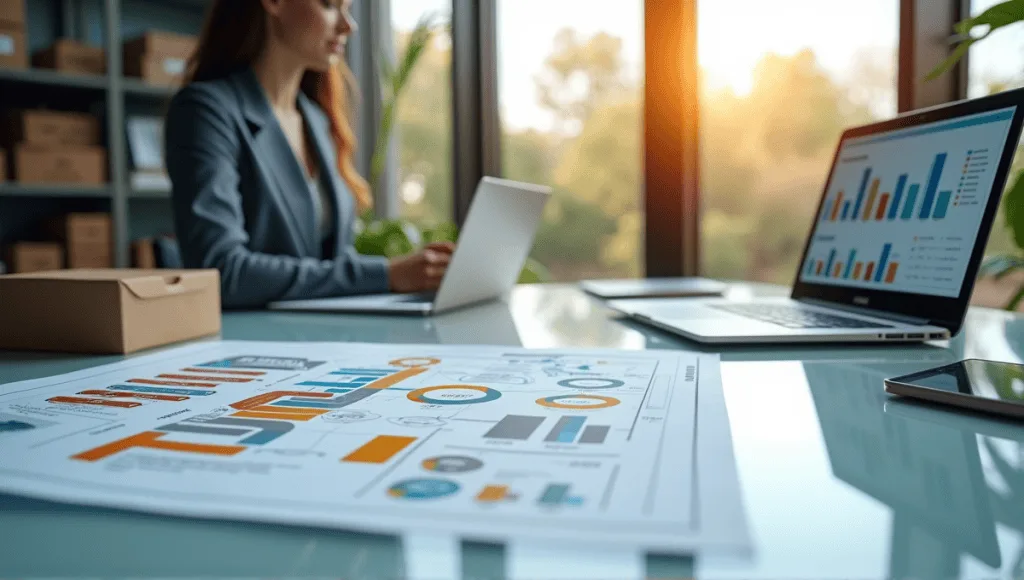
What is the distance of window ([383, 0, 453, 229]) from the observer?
3080 mm

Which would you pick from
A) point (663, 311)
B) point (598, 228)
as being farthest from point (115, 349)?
point (598, 228)

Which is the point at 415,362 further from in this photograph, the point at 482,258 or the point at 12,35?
the point at 12,35

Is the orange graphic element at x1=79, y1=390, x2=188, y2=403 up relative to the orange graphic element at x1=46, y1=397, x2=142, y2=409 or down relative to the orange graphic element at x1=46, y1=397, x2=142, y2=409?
down

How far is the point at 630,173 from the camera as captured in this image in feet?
16.0

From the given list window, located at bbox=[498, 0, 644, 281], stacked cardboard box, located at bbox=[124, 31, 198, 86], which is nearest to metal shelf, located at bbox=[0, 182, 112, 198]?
stacked cardboard box, located at bbox=[124, 31, 198, 86]

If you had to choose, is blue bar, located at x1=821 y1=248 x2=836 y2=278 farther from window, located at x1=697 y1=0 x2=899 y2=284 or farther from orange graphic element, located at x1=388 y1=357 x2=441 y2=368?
window, located at x1=697 y1=0 x2=899 y2=284

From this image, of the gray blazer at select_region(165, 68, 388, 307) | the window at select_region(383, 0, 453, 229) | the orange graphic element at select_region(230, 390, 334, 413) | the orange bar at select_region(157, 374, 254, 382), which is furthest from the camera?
the window at select_region(383, 0, 453, 229)

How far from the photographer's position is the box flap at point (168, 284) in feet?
2.65

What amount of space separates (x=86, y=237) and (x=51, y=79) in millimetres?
604

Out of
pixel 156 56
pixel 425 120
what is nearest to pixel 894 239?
pixel 425 120

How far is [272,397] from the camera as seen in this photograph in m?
0.54

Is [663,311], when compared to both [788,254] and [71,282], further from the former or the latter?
[788,254]

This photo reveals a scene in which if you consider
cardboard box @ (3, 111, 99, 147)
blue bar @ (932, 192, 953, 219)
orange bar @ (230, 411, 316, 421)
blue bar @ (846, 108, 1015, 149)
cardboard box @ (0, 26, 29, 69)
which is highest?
cardboard box @ (0, 26, 29, 69)

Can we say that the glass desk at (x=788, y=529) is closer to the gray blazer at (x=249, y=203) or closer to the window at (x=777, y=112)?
the gray blazer at (x=249, y=203)
